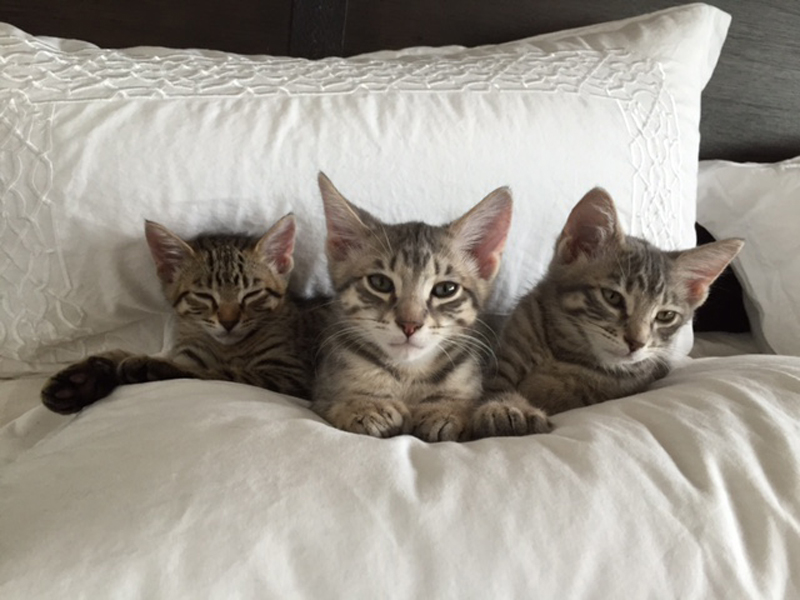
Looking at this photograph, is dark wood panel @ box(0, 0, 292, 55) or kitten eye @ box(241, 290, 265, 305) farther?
dark wood panel @ box(0, 0, 292, 55)

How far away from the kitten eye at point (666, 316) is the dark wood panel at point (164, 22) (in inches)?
34.2

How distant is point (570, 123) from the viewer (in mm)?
1065

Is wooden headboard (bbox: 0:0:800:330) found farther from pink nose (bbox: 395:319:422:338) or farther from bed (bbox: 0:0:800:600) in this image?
pink nose (bbox: 395:319:422:338)

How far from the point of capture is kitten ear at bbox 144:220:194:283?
3.18 ft

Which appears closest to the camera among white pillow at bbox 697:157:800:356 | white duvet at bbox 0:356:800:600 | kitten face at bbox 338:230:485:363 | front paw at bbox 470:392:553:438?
white duvet at bbox 0:356:800:600

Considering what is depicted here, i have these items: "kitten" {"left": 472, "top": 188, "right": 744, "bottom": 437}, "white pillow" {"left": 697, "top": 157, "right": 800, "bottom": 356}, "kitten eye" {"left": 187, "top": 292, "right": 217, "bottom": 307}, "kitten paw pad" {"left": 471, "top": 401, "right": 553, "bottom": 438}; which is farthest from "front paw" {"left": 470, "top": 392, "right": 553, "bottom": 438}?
"white pillow" {"left": 697, "top": 157, "right": 800, "bottom": 356}

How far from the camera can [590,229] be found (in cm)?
101

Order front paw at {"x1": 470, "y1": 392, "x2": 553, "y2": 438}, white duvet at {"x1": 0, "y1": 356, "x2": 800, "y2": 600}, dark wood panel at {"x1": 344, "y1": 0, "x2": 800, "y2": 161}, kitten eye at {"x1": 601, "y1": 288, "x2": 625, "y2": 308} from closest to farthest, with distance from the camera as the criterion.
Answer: white duvet at {"x1": 0, "y1": 356, "x2": 800, "y2": 600}, front paw at {"x1": 470, "y1": 392, "x2": 553, "y2": 438}, kitten eye at {"x1": 601, "y1": 288, "x2": 625, "y2": 308}, dark wood panel at {"x1": 344, "y1": 0, "x2": 800, "y2": 161}

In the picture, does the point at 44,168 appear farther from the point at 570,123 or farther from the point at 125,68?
the point at 570,123

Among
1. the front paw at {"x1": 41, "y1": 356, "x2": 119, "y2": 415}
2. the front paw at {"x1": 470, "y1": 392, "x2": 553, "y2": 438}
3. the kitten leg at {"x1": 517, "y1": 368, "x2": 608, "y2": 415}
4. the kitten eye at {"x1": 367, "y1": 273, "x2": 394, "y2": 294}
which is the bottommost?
the front paw at {"x1": 41, "y1": 356, "x2": 119, "y2": 415}

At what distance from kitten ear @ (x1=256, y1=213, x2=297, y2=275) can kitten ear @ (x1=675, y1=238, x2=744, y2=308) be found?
0.58 metres

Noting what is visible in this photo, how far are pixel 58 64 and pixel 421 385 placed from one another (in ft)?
2.33

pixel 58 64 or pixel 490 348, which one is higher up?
pixel 58 64

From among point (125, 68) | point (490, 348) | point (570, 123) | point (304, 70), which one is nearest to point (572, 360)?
point (490, 348)
